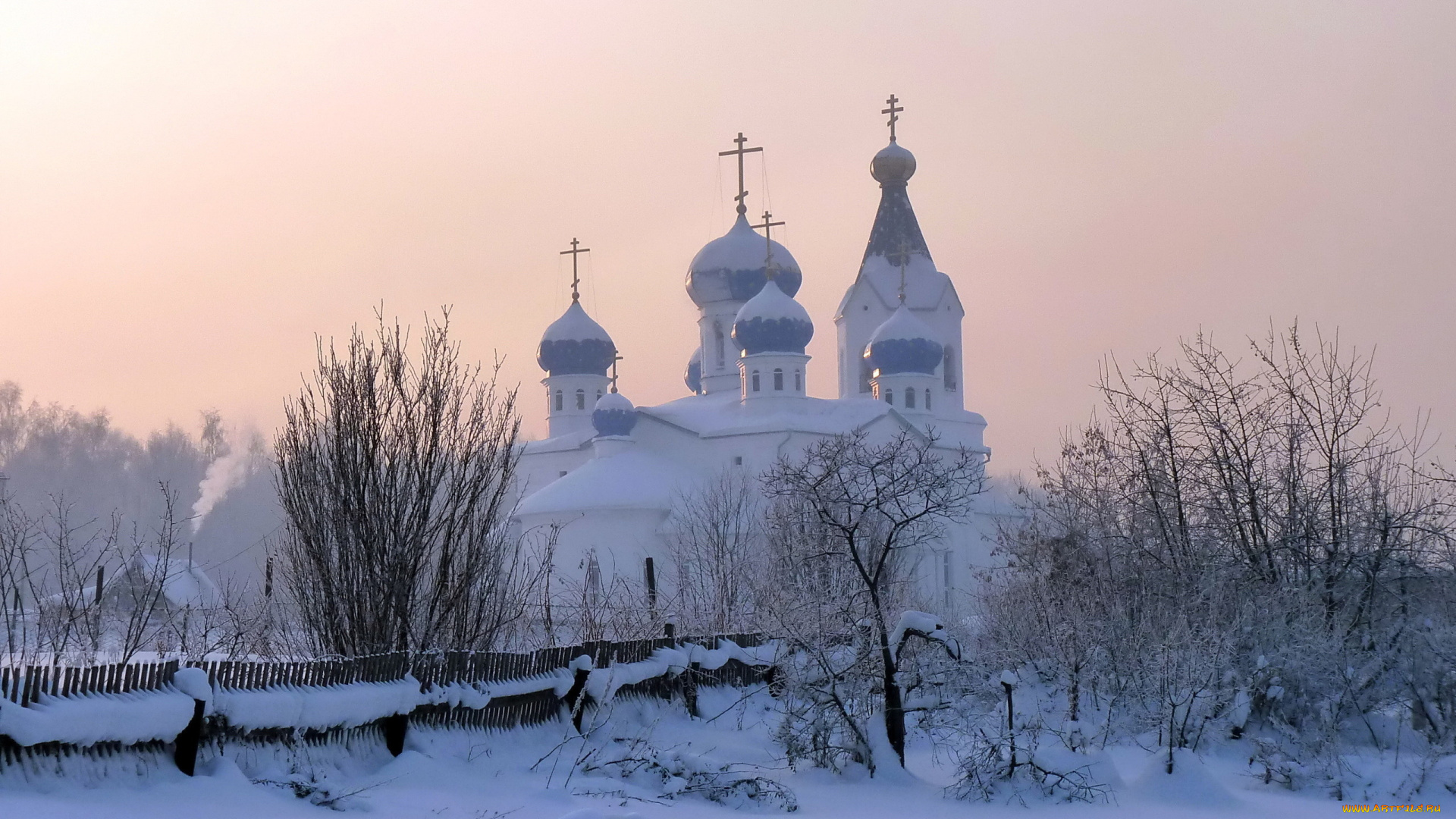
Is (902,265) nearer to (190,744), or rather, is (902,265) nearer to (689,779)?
(689,779)

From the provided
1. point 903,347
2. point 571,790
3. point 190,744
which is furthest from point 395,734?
point 903,347

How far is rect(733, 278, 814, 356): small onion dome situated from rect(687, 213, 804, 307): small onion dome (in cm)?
340

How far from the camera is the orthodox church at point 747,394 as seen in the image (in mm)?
36812

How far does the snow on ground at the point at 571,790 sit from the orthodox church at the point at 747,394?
873 inches

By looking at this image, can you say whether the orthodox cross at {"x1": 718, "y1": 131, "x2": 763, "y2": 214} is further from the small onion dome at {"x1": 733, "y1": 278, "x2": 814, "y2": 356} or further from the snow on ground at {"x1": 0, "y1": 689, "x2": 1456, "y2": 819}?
the snow on ground at {"x1": 0, "y1": 689, "x2": 1456, "y2": 819}

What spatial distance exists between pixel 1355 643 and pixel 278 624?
822 cm

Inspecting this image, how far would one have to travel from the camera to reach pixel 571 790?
8.73 meters

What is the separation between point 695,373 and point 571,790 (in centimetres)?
3926

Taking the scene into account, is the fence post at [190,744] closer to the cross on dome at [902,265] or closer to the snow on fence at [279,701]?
the snow on fence at [279,701]

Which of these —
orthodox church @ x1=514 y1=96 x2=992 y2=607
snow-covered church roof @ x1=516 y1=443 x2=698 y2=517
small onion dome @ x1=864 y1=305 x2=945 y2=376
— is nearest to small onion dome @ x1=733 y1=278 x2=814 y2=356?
orthodox church @ x1=514 y1=96 x2=992 y2=607

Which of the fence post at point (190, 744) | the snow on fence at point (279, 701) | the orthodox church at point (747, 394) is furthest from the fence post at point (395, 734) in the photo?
the orthodox church at point (747, 394)

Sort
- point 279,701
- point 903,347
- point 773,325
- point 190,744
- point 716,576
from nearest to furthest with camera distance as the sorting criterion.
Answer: point 190,744 < point 279,701 < point 716,576 < point 773,325 < point 903,347

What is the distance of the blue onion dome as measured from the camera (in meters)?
44.5

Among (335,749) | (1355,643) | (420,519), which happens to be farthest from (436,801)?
(1355,643)
